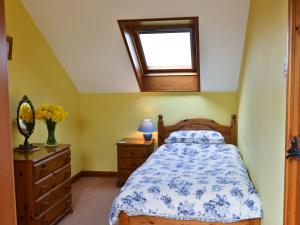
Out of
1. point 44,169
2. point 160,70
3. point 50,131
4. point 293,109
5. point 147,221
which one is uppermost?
point 160,70

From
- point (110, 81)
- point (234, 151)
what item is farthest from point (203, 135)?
point (110, 81)

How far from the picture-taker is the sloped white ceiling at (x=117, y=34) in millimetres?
3059

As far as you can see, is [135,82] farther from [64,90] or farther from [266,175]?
[266,175]

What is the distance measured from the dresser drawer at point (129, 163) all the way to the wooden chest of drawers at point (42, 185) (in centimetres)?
104

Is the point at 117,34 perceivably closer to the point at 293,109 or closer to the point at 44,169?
the point at 44,169

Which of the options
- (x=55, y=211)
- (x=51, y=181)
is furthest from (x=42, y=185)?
(x=55, y=211)

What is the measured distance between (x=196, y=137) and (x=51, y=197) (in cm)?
189

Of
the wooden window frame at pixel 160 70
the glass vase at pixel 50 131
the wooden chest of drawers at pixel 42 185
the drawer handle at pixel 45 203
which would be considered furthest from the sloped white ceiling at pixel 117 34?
the drawer handle at pixel 45 203

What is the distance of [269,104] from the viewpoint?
1.95 meters

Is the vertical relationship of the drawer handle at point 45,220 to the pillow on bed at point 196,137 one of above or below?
below

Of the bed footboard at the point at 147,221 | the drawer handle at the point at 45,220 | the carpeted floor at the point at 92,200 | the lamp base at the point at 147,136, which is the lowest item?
the carpeted floor at the point at 92,200

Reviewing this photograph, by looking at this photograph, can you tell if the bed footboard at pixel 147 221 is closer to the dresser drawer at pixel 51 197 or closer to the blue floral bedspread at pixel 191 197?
the blue floral bedspread at pixel 191 197

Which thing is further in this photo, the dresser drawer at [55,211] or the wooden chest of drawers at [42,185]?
the dresser drawer at [55,211]

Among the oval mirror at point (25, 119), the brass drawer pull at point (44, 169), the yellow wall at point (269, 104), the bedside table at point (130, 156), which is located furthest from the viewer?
the bedside table at point (130, 156)
